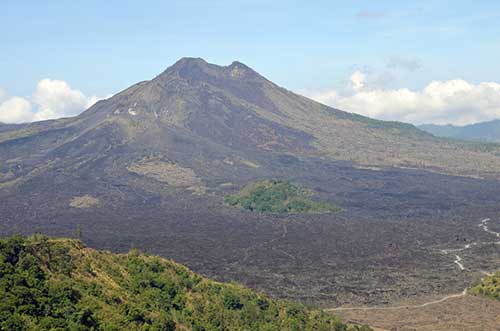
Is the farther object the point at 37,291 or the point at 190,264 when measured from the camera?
the point at 190,264

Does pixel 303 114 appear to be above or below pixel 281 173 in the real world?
above

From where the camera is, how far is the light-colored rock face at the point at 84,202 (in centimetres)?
9206

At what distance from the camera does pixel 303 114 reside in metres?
184

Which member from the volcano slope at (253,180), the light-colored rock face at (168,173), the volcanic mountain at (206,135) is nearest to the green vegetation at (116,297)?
the volcano slope at (253,180)

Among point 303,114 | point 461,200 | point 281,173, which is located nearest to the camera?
point 461,200

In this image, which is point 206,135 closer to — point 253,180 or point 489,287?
point 253,180

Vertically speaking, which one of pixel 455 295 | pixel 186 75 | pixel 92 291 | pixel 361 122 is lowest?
pixel 455 295

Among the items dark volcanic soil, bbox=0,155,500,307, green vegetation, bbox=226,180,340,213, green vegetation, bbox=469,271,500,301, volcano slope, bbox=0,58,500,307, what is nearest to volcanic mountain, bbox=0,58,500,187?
volcano slope, bbox=0,58,500,307

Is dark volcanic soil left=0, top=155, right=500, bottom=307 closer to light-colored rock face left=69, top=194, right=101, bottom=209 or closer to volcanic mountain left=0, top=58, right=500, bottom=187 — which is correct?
light-colored rock face left=69, top=194, right=101, bottom=209

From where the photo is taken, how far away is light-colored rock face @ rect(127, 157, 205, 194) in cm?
10969

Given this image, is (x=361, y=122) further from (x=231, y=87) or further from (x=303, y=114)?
(x=231, y=87)

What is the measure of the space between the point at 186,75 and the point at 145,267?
6418 inches

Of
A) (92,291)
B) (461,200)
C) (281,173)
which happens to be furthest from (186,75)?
(92,291)

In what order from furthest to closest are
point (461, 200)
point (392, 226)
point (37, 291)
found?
point (461, 200), point (392, 226), point (37, 291)
